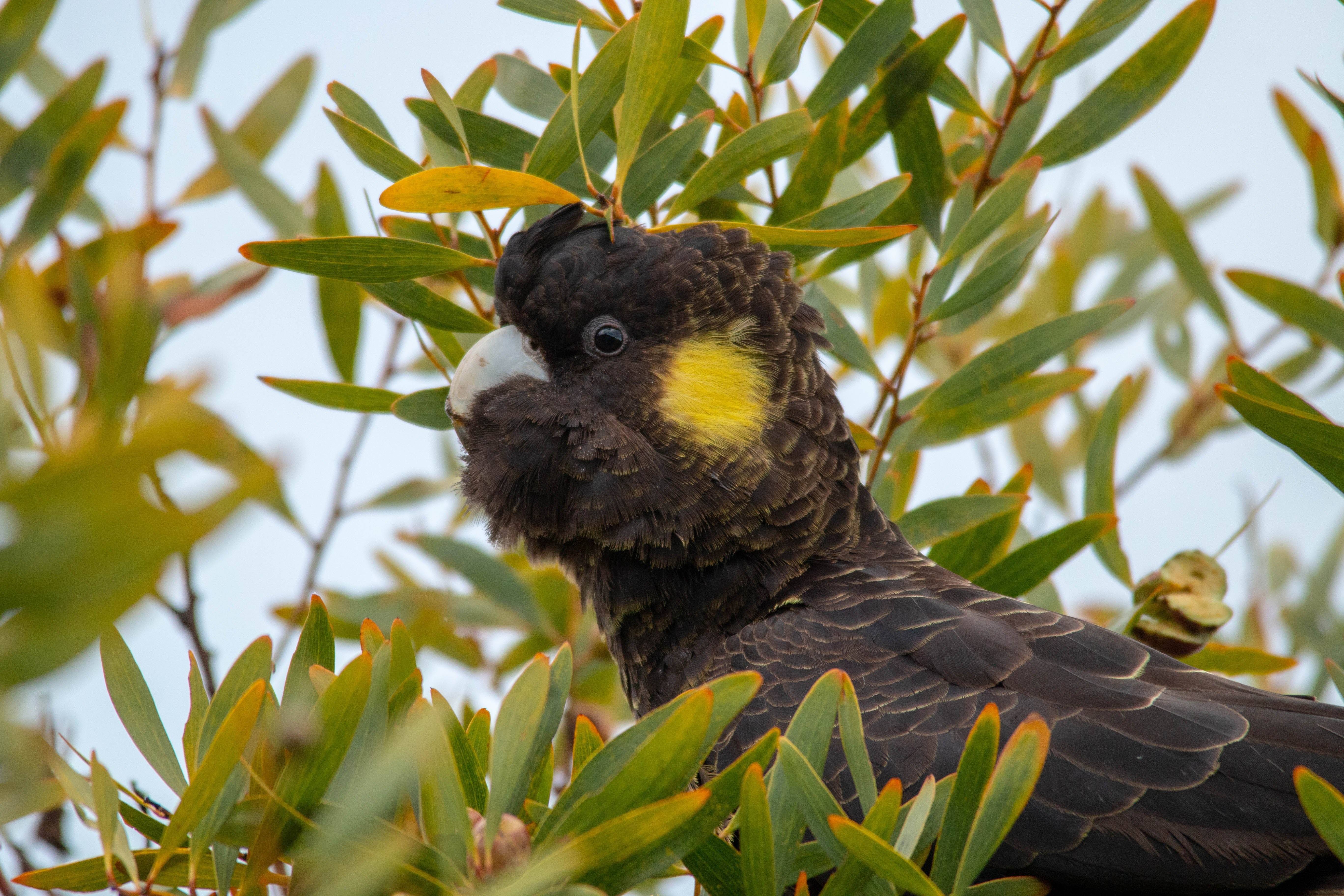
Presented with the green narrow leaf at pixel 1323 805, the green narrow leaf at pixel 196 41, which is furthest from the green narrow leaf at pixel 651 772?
the green narrow leaf at pixel 196 41

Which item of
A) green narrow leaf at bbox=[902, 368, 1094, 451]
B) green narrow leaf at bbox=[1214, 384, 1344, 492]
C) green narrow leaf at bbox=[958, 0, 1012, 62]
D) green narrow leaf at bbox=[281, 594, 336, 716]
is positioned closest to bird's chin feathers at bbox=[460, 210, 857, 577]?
green narrow leaf at bbox=[902, 368, 1094, 451]

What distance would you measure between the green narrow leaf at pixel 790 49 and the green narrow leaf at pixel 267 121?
161 centimetres

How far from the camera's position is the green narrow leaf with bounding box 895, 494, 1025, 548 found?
255 cm

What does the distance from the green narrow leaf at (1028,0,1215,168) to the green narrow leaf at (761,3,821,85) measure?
63cm

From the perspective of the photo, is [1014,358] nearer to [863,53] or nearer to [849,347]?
[849,347]

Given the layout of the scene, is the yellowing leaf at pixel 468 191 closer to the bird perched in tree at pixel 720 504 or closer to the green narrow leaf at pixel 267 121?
the bird perched in tree at pixel 720 504

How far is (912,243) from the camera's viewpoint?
2.68 metres

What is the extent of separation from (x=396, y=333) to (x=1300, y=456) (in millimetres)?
2353

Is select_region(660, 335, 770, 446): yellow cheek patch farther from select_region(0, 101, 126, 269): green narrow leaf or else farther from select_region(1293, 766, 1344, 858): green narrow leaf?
select_region(1293, 766, 1344, 858): green narrow leaf

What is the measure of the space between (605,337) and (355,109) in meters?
0.80

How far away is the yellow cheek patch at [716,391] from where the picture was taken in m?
2.59

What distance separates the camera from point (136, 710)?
5.09 ft

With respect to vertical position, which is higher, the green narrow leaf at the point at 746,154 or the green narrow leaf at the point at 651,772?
the green narrow leaf at the point at 746,154

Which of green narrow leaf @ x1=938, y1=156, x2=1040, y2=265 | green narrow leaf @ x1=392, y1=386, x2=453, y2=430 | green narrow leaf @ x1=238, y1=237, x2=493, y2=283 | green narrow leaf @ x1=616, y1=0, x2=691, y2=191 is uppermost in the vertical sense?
green narrow leaf @ x1=616, y1=0, x2=691, y2=191
